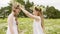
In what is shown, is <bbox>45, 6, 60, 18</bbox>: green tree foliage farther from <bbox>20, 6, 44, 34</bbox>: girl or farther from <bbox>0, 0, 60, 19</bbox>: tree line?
<bbox>20, 6, 44, 34</bbox>: girl

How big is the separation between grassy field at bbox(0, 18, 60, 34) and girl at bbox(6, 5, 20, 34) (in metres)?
0.06

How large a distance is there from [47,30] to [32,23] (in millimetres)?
176

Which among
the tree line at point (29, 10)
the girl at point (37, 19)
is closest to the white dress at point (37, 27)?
the girl at point (37, 19)

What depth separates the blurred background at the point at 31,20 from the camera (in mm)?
2686

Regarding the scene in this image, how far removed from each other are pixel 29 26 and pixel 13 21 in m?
0.19

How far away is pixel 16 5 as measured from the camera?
263cm

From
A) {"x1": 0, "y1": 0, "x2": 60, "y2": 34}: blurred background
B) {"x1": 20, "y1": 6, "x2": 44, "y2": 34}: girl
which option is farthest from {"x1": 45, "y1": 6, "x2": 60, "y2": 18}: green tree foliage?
{"x1": 20, "y1": 6, "x2": 44, "y2": 34}: girl

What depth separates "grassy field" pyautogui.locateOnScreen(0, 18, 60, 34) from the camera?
2686 millimetres

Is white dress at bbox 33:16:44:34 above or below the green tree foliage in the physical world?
below

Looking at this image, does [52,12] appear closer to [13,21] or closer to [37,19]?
[37,19]

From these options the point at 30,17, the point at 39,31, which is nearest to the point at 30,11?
the point at 30,17

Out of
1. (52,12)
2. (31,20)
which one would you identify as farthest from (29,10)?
(52,12)

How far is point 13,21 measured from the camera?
262 centimetres

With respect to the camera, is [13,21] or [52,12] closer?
[13,21]
